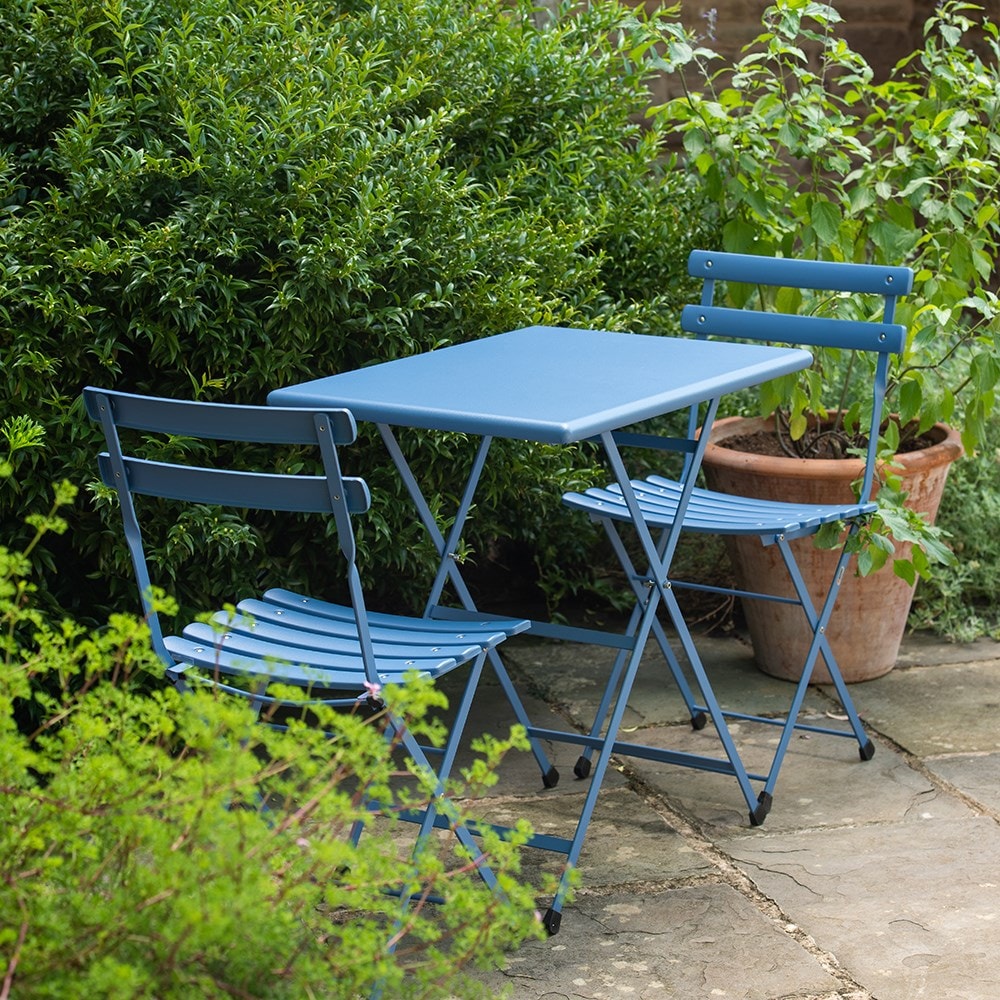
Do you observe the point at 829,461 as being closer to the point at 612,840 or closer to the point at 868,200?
the point at 868,200

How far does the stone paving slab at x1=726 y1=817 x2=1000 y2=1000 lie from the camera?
299cm

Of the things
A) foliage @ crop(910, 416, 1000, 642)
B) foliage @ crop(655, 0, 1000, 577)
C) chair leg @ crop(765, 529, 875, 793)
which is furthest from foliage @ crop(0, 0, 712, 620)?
foliage @ crop(910, 416, 1000, 642)

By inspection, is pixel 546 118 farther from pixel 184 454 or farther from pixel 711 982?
pixel 711 982

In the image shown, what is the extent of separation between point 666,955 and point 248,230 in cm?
208

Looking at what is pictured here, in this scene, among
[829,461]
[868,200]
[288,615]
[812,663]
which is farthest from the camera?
[868,200]

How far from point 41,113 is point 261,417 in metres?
1.86

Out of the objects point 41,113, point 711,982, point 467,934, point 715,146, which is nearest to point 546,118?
point 715,146

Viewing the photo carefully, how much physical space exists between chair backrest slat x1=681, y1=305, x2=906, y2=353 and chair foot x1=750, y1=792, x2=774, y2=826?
114 cm

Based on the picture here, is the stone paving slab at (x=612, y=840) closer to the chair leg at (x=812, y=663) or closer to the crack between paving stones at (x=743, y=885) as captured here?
the crack between paving stones at (x=743, y=885)

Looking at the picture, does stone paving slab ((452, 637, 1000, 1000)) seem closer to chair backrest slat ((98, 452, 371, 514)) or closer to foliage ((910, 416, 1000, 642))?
foliage ((910, 416, 1000, 642))

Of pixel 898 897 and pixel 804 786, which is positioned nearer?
pixel 898 897

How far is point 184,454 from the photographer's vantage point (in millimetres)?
3951

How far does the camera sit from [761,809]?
369 cm

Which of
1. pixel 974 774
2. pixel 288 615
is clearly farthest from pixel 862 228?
pixel 288 615
